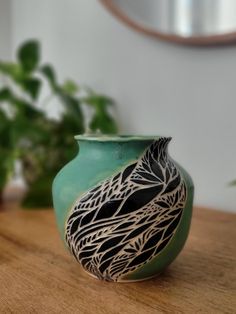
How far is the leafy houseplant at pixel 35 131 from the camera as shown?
0.72 m

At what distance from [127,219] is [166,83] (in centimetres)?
49

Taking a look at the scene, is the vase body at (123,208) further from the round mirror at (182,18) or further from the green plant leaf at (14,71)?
the green plant leaf at (14,71)

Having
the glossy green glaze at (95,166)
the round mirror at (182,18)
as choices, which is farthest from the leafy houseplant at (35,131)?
the glossy green glaze at (95,166)

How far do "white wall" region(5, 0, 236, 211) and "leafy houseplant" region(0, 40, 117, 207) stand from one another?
0.28ft

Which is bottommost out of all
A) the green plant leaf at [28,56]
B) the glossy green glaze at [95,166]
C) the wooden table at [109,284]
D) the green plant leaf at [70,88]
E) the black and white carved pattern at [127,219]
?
the wooden table at [109,284]

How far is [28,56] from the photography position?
2.73ft

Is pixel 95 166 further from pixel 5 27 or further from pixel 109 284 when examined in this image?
pixel 5 27

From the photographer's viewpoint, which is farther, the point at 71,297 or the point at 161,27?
the point at 161,27

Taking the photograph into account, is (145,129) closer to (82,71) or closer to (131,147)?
(82,71)

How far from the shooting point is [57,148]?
2.49ft

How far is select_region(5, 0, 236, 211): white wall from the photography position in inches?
26.8

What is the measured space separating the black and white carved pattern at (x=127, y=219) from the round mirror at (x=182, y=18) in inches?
16.4

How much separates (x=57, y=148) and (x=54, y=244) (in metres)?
0.30

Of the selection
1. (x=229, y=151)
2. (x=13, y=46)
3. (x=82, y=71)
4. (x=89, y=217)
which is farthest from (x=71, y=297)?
(x=13, y=46)
